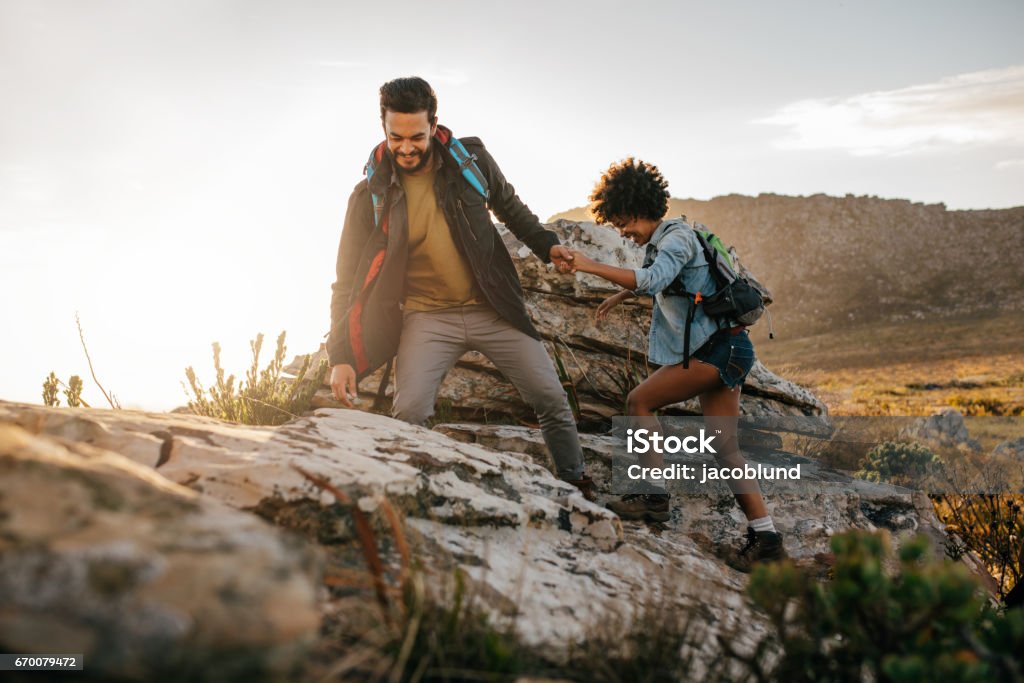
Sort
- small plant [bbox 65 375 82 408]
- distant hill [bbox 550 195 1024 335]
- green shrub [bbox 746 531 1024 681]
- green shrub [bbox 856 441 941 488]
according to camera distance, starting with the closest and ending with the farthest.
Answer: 1. green shrub [bbox 746 531 1024 681]
2. small plant [bbox 65 375 82 408]
3. green shrub [bbox 856 441 941 488]
4. distant hill [bbox 550 195 1024 335]

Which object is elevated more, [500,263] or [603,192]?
[603,192]

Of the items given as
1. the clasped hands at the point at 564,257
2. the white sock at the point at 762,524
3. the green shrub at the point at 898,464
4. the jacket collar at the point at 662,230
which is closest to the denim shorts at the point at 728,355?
the jacket collar at the point at 662,230

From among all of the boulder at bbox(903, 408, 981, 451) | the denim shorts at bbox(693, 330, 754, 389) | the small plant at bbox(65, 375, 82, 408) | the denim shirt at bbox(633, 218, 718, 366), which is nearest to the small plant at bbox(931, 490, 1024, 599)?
the denim shorts at bbox(693, 330, 754, 389)

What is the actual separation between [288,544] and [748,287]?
326 centimetres

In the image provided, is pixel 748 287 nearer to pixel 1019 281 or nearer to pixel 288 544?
pixel 288 544

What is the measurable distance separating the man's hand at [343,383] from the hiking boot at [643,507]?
1779 millimetres

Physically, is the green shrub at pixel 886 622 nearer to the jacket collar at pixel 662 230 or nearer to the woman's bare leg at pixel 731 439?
the woman's bare leg at pixel 731 439

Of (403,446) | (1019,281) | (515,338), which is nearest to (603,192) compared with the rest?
(515,338)

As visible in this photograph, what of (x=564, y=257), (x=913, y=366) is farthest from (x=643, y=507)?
(x=913, y=366)

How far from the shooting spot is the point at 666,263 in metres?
3.76

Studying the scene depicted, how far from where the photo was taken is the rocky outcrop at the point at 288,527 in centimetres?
106

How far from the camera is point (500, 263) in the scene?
4461 mm

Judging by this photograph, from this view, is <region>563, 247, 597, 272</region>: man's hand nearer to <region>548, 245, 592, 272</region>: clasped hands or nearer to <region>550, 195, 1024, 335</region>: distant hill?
<region>548, 245, 592, 272</region>: clasped hands

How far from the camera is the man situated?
13.5 feet
